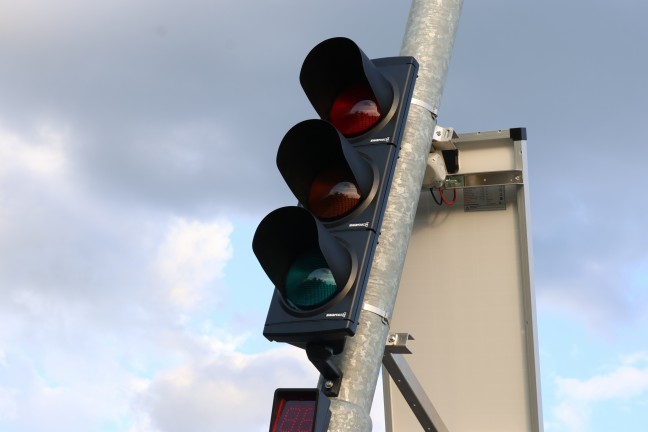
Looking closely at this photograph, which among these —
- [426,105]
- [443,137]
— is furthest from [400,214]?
[443,137]

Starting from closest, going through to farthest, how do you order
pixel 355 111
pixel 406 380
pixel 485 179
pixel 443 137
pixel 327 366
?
pixel 327 366 < pixel 355 111 < pixel 406 380 < pixel 443 137 < pixel 485 179

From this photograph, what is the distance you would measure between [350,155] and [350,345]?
586 millimetres

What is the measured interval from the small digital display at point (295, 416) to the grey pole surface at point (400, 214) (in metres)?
0.14

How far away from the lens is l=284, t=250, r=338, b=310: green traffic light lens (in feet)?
9.91

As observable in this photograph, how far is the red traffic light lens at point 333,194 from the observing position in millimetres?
3215

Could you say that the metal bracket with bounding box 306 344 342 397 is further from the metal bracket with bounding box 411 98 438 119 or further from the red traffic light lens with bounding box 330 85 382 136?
the metal bracket with bounding box 411 98 438 119

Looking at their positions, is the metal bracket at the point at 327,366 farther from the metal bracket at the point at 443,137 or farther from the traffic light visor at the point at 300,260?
the metal bracket at the point at 443,137

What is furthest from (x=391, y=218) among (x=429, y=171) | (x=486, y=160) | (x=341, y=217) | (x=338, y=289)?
(x=486, y=160)

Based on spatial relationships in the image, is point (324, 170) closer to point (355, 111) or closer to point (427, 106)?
point (355, 111)

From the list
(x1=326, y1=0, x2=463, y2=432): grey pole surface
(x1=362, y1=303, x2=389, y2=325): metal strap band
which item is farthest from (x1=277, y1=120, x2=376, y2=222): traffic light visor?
(x1=362, y1=303, x2=389, y2=325): metal strap band

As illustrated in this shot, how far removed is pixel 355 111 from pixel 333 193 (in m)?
0.39

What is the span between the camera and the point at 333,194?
128 inches

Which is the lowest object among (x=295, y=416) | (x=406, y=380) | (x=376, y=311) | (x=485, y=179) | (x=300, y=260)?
(x=295, y=416)

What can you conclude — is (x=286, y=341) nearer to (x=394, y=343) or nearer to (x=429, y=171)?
(x=394, y=343)
